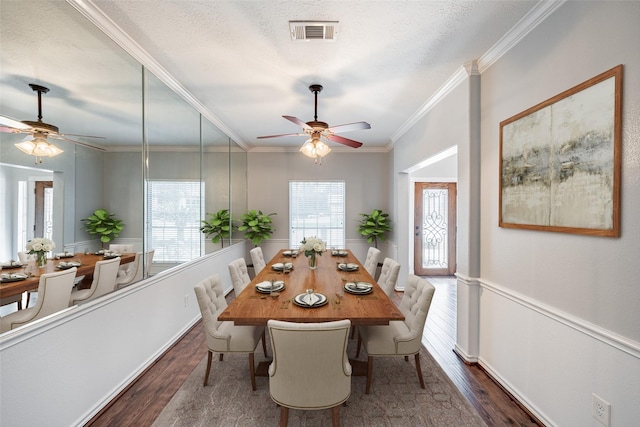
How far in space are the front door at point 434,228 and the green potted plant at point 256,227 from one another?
3386 mm

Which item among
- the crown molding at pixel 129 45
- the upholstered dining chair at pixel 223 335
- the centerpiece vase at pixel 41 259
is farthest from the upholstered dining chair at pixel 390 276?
the crown molding at pixel 129 45

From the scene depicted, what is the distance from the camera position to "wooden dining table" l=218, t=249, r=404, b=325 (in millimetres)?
1856

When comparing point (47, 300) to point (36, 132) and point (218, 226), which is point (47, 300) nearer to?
point (36, 132)

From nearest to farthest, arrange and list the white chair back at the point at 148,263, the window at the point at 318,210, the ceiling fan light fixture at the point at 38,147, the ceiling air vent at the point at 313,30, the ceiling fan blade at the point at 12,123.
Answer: the ceiling fan blade at the point at 12,123 < the ceiling fan light fixture at the point at 38,147 < the ceiling air vent at the point at 313,30 < the white chair back at the point at 148,263 < the window at the point at 318,210

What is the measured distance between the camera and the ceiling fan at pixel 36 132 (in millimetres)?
1459

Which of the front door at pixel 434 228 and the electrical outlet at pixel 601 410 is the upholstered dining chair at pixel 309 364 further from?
the front door at pixel 434 228

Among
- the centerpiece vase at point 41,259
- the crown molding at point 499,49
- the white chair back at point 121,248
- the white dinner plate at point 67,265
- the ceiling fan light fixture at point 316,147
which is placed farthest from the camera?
the ceiling fan light fixture at point 316,147

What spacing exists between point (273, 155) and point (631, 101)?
5.57 meters

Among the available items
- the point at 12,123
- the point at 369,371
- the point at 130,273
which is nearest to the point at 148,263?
the point at 130,273

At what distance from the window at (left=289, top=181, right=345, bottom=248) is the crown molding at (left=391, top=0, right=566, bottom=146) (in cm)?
292

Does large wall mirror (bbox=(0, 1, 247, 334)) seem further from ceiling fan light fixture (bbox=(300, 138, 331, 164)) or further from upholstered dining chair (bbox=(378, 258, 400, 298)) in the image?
upholstered dining chair (bbox=(378, 258, 400, 298))

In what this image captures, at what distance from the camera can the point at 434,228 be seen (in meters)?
6.38

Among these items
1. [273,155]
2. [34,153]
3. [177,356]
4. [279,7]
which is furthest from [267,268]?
[273,155]

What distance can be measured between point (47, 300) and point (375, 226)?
5096 mm
